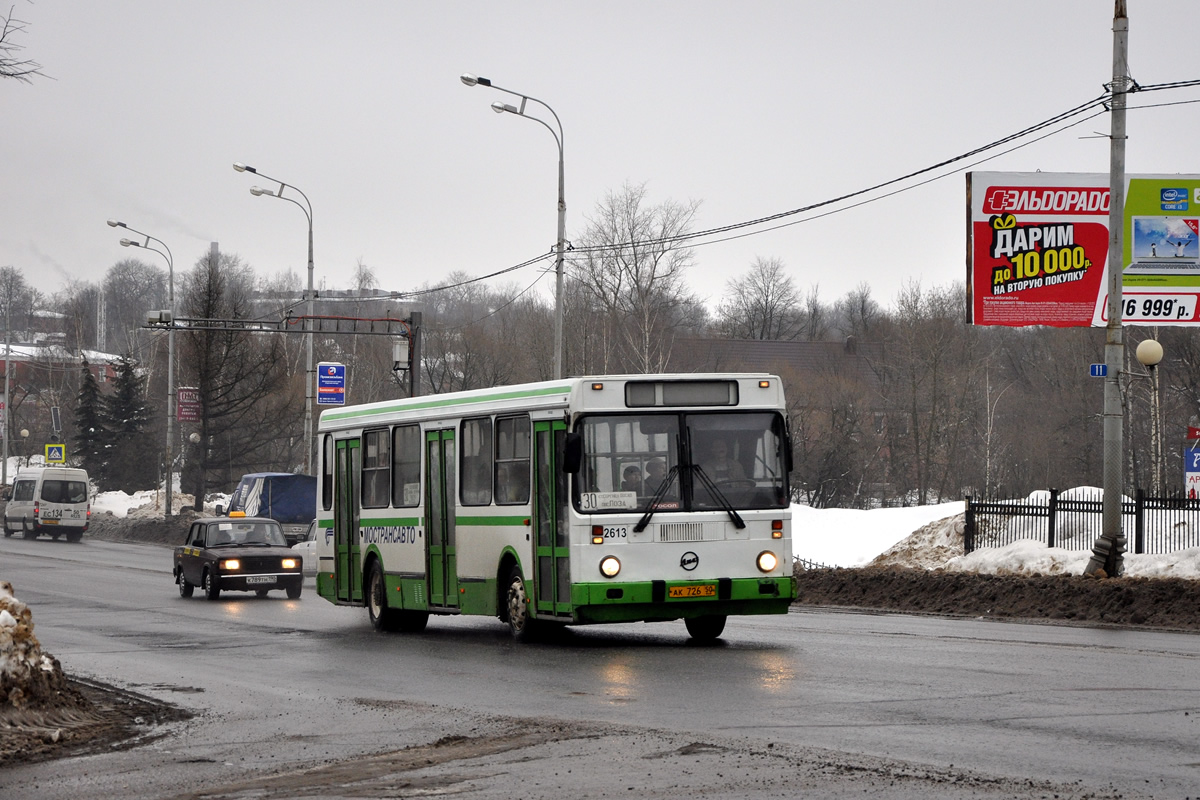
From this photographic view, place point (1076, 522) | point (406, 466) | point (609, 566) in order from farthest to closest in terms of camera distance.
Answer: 1. point (1076, 522)
2. point (406, 466)
3. point (609, 566)

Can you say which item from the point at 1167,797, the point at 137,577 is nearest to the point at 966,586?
the point at 1167,797

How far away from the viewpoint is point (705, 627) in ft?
54.4

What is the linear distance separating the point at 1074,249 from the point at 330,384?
23035 millimetres

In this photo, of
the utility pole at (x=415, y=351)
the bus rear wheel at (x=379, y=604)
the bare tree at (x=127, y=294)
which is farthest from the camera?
the bare tree at (x=127, y=294)

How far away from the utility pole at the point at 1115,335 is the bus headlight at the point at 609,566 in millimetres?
9323

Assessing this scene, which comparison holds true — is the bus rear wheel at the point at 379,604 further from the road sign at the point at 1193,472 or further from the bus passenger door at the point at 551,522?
the road sign at the point at 1193,472

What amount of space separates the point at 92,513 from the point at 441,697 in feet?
206

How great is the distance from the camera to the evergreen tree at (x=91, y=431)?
78.4 meters

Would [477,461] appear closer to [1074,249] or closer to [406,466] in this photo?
[406,466]

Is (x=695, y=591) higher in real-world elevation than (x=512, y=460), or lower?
lower

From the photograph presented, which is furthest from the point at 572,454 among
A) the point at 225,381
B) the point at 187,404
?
the point at 225,381

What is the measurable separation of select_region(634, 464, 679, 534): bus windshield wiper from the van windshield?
46791 millimetres

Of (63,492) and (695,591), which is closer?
(695,591)

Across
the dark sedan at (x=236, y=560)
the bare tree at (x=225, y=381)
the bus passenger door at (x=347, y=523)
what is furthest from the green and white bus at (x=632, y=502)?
the bare tree at (x=225, y=381)
